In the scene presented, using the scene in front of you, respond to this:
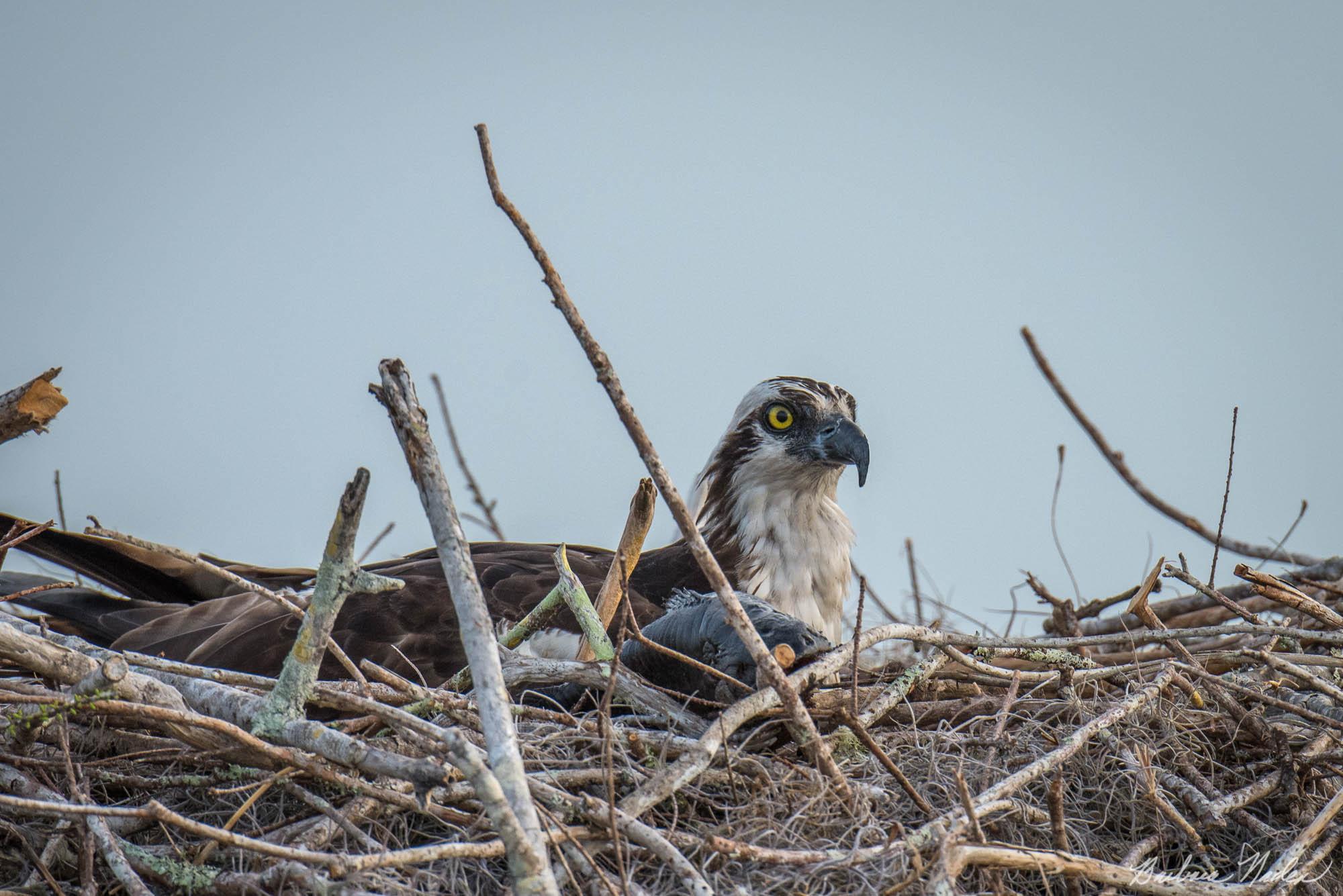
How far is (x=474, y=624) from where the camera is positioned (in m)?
2.34

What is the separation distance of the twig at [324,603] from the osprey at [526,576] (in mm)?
1088

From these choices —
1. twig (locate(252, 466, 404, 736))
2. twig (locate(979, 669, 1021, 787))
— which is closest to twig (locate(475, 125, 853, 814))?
twig (locate(252, 466, 404, 736))

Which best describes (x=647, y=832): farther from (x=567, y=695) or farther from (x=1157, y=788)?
(x=1157, y=788)

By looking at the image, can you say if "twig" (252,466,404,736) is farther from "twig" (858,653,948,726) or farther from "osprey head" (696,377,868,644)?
"osprey head" (696,377,868,644)

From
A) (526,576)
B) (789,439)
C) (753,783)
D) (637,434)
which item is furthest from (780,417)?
(637,434)

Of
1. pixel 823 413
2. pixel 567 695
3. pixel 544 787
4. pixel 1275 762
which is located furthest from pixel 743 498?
pixel 544 787

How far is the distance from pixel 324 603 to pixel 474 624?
46cm

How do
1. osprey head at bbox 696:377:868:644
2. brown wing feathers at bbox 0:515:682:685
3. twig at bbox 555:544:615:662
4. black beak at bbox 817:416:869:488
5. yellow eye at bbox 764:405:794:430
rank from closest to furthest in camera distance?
twig at bbox 555:544:615:662 < brown wing feathers at bbox 0:515:682:685 < black beak at bbox 817:416:869:488 < osprey head at bbox 696:377:868:644 < yellow eye at bbox 764:405:794:430

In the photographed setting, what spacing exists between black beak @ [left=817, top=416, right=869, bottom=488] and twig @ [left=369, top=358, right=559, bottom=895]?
2584 millimetres

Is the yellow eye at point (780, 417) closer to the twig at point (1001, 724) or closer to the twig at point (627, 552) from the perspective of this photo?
the twig at point (627, 552)

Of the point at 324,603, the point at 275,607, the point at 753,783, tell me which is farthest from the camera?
the point at 275,607

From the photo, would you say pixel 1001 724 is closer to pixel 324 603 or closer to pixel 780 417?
pixel 324 603

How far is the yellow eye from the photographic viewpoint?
528cm

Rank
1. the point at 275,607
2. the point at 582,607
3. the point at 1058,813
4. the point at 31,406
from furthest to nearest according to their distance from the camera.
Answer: the point at 275,607
the point at 582,607
the point at 31,406
the point at 1058,813
